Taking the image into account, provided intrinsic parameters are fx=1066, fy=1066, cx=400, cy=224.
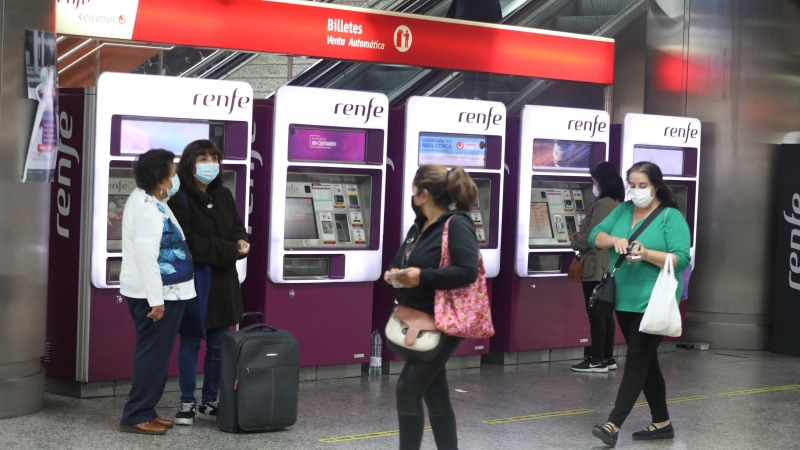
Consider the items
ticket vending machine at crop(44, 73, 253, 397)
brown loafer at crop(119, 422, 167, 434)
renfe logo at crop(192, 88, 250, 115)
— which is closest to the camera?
brown loafer at crop(119, 422, 167, 434)

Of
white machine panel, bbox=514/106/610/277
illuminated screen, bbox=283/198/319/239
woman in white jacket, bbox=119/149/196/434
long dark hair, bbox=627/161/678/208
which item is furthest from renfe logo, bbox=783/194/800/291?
woman in white jacket, bbox=119/149/196/434

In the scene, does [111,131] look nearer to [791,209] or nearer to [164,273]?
[164,273]

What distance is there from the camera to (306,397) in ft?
20.9

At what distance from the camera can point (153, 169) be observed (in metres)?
5.11

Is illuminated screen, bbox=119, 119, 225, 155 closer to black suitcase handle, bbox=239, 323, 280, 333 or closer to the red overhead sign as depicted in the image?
the red overhead sign

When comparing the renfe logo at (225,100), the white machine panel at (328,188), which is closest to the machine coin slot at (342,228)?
the white machine panel at (328,188)

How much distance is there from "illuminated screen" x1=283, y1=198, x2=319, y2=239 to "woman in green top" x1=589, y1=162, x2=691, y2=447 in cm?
201

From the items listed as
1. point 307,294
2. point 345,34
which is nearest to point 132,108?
point 307,294

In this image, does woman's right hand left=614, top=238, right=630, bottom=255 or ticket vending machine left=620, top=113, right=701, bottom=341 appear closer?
woman's right hand left=614, top=238, right=630, bottom=255

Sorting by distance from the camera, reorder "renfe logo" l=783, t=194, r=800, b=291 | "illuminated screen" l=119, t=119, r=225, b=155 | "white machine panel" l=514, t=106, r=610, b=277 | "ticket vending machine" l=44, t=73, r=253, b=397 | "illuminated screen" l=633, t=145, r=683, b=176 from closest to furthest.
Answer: "ticket vending machine" l=44, t=73, r=253, b=397 < "illuminated screen" l=119, t=119, r=225, b=155 < "white machine panel" l=514, t=106, r=610, b=277 < "illuminated screen" l=633, t=145, r=683, b=176 < "renfe logo" l=783, t=194, r=800, b=291

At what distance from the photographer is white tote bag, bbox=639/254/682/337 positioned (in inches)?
204

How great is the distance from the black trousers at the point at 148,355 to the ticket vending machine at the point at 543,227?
3160mm

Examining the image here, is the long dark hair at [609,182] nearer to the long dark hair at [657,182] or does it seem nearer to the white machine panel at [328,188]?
the white machine panel at [328,188]

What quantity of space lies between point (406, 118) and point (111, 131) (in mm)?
2052
